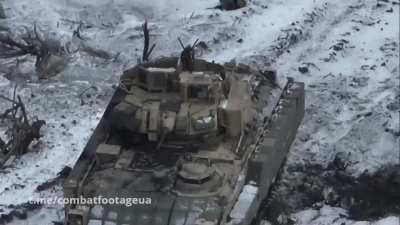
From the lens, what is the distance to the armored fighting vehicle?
12.3 metres

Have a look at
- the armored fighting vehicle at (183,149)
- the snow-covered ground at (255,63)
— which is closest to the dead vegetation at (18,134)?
the snow-covered ground at (255,63)

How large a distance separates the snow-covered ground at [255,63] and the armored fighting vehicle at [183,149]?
1.36m

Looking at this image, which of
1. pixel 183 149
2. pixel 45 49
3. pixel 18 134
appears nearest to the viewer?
pixel 183 149

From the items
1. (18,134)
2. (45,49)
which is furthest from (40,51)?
(18,134)

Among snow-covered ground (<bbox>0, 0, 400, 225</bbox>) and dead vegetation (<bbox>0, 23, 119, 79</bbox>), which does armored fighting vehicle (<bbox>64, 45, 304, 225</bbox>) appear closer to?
snow-covered ground (<bbox>0, 0, 400, 225</bbox>)

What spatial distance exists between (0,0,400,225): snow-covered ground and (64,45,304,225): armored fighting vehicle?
4.47 feet

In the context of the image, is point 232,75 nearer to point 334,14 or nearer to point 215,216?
point 215,216

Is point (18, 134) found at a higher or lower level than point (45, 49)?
lower

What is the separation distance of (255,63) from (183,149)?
5.30 meters

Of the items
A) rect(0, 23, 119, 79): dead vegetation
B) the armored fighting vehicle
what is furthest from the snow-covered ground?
the armored fighting vehicle

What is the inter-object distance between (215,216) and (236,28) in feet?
26.4

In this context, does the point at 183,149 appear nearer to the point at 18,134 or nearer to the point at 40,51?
the point at 18,134

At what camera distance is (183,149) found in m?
13.4

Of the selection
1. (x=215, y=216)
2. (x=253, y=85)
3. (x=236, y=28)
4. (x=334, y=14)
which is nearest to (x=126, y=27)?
(x=236, y=28)
